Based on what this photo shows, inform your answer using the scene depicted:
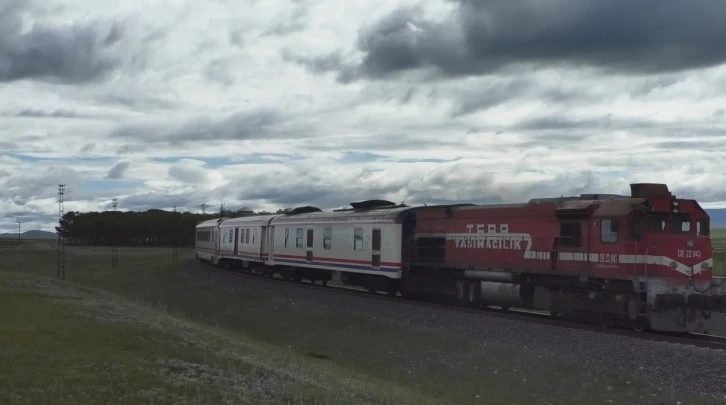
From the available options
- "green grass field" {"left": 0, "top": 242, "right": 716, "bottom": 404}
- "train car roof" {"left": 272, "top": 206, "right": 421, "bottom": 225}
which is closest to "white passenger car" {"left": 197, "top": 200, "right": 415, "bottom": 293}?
"train car roof" {"left": 272, "top": 206, "right": 421, "bottom": 225}

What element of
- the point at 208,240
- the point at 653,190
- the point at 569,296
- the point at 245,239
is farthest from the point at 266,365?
the point at 208,240

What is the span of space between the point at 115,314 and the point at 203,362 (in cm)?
637

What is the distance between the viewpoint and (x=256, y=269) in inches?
1950

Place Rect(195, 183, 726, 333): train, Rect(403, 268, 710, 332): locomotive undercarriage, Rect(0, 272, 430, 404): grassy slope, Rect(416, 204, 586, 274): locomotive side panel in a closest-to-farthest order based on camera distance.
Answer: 1. Rect(0, 272, 430, 404): grassy slope
2. Rect(403, 268, 710, 332): locomotive undercarriage
3. Rect(195, 183, 726, 333): train
4. Rect(416, 204, 586, 274): locomotive side panel

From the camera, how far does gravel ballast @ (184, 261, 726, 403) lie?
15031 millimetres

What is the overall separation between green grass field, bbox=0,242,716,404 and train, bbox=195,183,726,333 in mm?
4520

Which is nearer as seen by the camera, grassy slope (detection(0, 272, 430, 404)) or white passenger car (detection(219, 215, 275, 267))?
grassy slope (detection(0, 272, 430, 404))

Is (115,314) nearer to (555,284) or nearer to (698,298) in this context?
(555,284)

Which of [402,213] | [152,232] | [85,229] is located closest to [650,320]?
[402,213]

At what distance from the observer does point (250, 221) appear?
48.8 meters

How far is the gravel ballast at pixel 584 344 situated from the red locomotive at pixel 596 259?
195 centimetres

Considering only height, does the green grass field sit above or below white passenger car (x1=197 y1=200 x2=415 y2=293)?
below

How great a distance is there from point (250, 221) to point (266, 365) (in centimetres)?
3561

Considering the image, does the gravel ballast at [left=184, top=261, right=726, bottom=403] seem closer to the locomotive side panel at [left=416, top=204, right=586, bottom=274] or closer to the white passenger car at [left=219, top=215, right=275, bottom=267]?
the locomotive side panel at [left=416, top=204, right=586, bottom=274]
